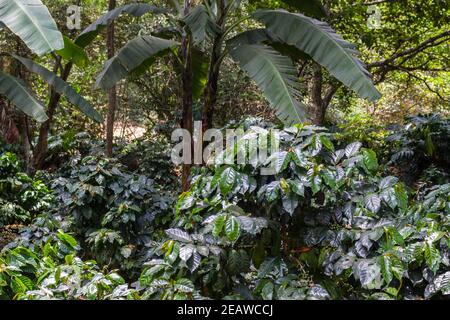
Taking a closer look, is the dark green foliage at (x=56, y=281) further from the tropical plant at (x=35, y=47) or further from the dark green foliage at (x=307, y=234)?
the tropical plant at (x=35, y=47)

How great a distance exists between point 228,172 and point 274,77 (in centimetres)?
268

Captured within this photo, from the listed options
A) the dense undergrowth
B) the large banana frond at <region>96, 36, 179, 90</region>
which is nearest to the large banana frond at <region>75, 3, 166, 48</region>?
Result: the large banana frond at <region>96, 36, 179, 90</region>

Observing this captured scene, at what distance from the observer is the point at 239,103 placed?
10805 mm

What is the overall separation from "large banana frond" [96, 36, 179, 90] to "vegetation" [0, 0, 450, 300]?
0.08 ft

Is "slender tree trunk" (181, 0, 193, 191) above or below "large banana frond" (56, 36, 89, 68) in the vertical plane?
below

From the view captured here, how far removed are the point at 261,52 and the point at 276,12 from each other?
0.59m

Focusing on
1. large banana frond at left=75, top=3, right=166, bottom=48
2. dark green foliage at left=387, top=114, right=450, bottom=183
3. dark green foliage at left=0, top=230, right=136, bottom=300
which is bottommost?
dark green foliage at left=0, top=230, right=136, bottom=300

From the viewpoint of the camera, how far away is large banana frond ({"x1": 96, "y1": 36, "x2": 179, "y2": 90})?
5785 millimetres

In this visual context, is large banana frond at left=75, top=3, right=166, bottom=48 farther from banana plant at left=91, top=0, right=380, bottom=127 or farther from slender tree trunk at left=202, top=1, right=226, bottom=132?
slender tree trunk at left=202, top=1, right=226, bottom=132

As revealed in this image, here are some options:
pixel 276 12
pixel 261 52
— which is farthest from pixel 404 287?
pixel 276 12

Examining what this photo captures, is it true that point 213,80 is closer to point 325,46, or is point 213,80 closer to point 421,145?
point 325,46

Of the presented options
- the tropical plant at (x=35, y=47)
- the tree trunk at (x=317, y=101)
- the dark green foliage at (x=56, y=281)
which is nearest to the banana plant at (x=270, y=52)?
the tropical plant at (x=35, y=47)

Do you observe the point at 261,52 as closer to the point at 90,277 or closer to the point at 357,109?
the point at 90,277

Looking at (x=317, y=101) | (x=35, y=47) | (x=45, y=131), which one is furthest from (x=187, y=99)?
(x=45, y=131)
